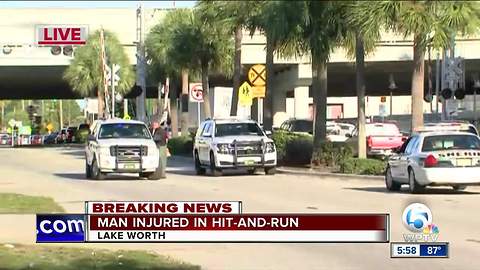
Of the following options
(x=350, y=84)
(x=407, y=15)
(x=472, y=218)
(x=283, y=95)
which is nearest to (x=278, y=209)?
(x=472, y=218)

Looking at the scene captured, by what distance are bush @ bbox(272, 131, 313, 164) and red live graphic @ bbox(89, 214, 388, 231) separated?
2314 cm

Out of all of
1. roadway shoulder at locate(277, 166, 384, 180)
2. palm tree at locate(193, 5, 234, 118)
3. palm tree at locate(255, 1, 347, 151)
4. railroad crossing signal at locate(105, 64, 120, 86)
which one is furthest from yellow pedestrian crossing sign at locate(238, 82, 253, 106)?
railroad crossing signal at locate(105, 64, 120, 86)

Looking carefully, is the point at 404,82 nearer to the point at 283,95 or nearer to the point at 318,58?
the point at 283,95

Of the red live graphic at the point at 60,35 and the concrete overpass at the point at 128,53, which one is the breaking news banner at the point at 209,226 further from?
the red live graphic at the point at 60,35

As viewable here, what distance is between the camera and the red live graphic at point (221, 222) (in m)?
7.68

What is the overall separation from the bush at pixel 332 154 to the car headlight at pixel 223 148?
305 centimetres

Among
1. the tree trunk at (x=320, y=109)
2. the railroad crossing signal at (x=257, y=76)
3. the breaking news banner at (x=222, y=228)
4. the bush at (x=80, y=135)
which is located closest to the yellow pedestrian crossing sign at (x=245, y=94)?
the railroad crossing signal at (x=257, y=76)

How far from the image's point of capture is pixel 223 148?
2769cm

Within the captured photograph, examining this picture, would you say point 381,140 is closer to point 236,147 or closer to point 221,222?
point 236,147

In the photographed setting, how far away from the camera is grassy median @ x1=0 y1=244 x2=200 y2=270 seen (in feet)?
31.8

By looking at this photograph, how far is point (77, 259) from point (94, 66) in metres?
50.4

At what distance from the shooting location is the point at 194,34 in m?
41.9

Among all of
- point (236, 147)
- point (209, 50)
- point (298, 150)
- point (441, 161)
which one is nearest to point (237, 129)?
point (236, 147)

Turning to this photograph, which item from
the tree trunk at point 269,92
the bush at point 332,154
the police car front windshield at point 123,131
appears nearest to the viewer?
the police car front windshield at point 123,131
